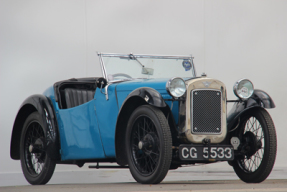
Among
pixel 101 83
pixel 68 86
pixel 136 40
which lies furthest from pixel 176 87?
pixel 136 40

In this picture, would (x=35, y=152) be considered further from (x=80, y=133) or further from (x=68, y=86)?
(x=68, y=86)

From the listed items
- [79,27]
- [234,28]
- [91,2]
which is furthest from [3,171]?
[234,28]

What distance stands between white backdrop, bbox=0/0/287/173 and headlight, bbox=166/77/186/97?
378cm

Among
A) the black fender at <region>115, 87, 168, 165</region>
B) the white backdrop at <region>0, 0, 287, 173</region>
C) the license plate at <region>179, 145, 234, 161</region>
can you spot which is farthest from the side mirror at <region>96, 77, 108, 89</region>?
the white backdrop at <region>0, 0, 287, 173</region>

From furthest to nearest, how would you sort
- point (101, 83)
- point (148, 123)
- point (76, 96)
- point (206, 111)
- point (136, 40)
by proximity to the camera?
point (136, 40) → point (76, 96) → point (101, 83) → point (206, 111) → point (148, 123)

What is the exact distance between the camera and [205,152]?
3.85m

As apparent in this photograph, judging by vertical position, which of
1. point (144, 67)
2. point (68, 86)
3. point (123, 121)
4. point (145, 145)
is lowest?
point (145, 145)

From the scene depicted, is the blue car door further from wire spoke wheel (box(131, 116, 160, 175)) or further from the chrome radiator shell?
the chrome radiator shell

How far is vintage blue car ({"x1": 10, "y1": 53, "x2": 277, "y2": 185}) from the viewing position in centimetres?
386

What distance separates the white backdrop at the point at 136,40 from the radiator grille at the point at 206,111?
3735mm

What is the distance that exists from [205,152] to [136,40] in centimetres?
429

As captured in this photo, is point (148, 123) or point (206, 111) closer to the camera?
point (148, 123)

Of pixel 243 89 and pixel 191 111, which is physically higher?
pixel 243 89

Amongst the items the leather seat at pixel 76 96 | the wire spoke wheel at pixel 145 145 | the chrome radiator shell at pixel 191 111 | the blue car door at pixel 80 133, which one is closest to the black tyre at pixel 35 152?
the blue car door at pixel 80 133
